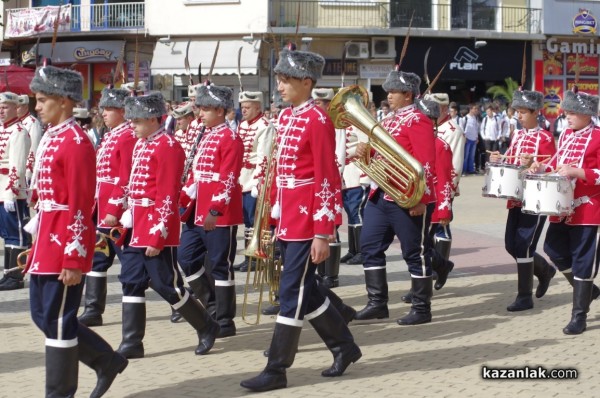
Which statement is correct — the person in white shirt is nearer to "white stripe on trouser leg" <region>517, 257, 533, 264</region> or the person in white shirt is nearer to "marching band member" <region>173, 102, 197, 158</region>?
"marching band member" <region>173, 102, 197, 158</region>

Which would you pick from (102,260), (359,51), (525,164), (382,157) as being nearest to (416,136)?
(382,157)

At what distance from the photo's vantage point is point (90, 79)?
37.6 metres

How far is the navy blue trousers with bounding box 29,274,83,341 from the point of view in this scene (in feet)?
21.2

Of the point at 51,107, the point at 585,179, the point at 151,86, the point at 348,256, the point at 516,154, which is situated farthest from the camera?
the point at 151,86

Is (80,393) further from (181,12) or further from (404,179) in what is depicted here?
(181,12)

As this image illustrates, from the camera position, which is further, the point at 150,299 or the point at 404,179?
the point at 150,299

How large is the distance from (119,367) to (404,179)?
119 inches

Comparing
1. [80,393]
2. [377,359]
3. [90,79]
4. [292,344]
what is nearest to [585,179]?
[377,359]

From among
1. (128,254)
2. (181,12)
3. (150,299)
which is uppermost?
(181,12)

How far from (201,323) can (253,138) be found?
13.4 ft

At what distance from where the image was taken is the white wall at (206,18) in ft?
117

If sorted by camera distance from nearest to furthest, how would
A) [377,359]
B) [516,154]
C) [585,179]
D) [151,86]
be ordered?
[377,359], [585,179], [516,154], [151,86]

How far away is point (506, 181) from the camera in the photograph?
9.48m

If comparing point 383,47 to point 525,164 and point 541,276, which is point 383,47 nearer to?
point 541,276
